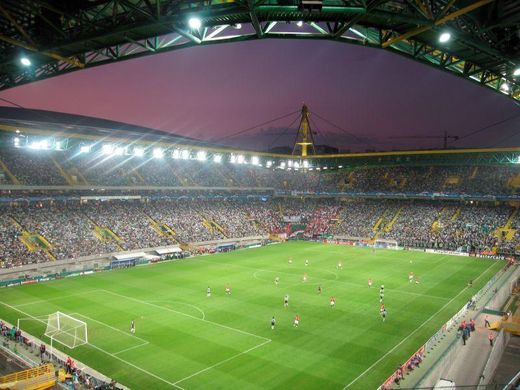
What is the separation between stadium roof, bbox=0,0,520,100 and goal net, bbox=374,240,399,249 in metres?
57.9

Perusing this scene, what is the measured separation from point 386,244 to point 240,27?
62961mm

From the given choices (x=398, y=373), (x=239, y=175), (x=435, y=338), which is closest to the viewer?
(x=398, y=373)

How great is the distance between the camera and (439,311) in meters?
32.8

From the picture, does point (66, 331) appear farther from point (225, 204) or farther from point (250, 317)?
point (225, 204)

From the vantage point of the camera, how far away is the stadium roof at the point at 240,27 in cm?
693

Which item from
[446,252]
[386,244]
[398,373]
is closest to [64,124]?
[398,373]

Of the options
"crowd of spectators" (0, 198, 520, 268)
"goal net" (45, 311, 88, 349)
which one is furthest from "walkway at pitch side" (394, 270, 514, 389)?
"crowd of spectators" (0, 198, 520, 268)

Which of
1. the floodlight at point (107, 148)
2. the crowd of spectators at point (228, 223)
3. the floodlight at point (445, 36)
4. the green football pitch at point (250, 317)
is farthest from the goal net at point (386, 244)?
the floodlight at point (445, 36)

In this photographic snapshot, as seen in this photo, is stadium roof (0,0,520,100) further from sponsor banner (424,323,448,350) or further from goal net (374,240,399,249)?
goal net (374,240,399,249)

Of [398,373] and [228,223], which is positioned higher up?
[228,223]

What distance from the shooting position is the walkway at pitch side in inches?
854

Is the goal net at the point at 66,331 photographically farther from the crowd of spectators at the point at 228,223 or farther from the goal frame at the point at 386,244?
the goal frame at the point at 386,244

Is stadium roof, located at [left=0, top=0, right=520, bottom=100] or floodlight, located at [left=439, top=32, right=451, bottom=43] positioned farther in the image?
floodlight, located at [left=439, top=32, right=451, bottom=43]

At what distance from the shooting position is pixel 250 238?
226 feet
